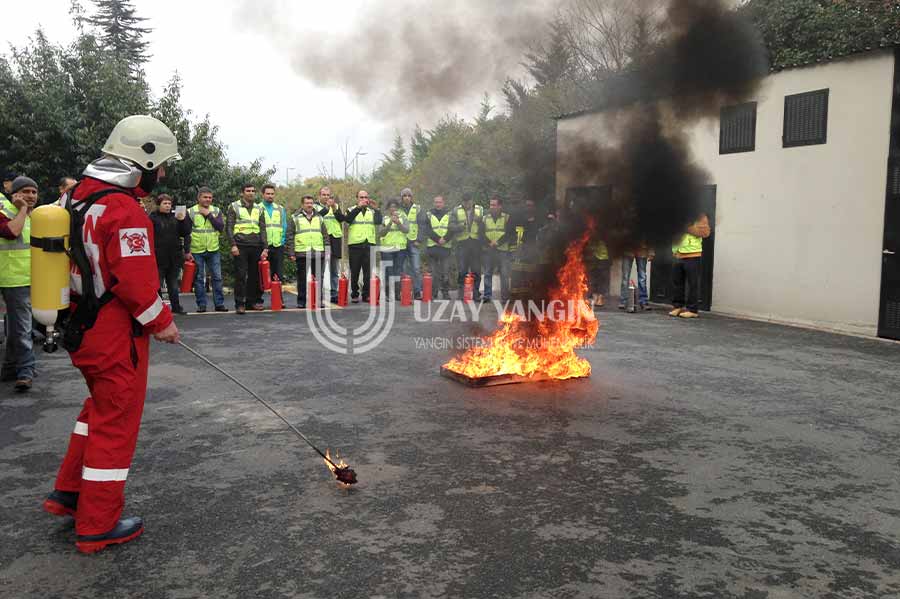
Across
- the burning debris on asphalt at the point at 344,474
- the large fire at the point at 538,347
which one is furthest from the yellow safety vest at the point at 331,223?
the burning debris on asphalt at the point at 344,474

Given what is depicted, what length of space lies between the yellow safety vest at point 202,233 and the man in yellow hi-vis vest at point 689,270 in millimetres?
7926

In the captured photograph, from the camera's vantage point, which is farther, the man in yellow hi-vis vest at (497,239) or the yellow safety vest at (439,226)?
the yellow safety vest at (439,226)

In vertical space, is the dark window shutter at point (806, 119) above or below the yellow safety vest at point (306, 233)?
above

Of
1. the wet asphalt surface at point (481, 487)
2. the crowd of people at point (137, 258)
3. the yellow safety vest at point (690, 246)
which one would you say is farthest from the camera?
the yellow safety vest at point (690, 246)

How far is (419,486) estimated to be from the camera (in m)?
4.22

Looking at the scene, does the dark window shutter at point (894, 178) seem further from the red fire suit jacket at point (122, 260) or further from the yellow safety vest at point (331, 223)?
the red fire suit jacket at point (122, 260)

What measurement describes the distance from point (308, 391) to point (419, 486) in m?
2.66

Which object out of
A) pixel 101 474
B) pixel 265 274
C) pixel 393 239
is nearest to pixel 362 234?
pixel 393 239

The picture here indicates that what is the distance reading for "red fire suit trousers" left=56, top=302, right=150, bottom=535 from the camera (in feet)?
11.2

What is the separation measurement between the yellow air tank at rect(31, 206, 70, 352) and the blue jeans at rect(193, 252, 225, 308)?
8.56m

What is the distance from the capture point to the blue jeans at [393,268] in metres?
14.5

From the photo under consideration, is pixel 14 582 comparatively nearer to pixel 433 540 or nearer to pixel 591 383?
pixel 433 540

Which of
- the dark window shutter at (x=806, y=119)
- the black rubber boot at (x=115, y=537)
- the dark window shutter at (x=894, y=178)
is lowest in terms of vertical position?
the black rubber boot at (x=115, y=537)

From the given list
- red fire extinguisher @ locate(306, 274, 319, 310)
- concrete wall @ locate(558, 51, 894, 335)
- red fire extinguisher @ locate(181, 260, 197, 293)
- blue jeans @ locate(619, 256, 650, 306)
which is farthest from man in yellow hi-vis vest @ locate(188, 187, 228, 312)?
blue jeans @ locate(619, 256, 650, 306)
